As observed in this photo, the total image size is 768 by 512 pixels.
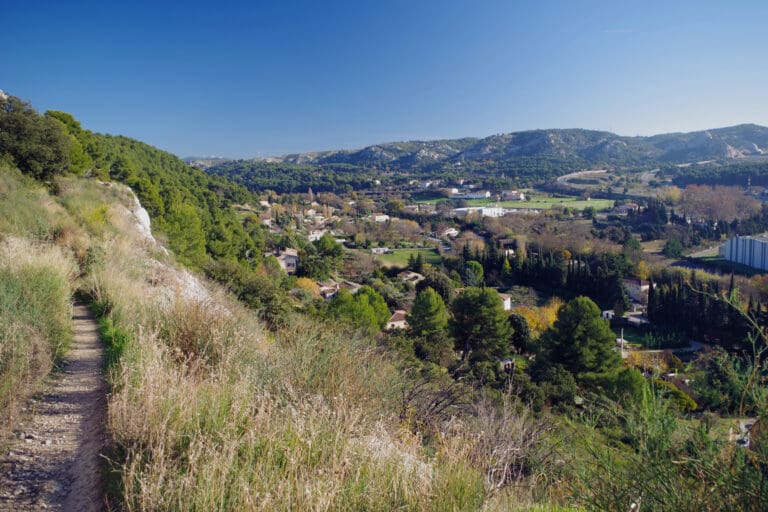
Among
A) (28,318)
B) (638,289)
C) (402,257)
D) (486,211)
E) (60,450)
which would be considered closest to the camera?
(60,450)

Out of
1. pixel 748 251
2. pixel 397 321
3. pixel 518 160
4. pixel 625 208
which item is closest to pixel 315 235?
pixel 397 321

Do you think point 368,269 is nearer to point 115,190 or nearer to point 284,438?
point 115,190

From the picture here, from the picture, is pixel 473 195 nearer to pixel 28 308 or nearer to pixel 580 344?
pixel 580 344

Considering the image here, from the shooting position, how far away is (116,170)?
18859 millimetres

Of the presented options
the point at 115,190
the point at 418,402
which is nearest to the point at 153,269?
the point at 418,402

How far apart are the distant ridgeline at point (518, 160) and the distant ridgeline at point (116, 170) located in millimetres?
49045

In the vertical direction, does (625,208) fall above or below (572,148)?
below

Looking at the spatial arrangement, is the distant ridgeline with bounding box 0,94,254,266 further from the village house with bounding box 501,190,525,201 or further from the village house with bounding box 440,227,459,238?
the village house with bounding box 501,190,525,201

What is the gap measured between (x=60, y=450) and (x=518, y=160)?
106m

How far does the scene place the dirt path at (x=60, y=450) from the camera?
1.96 meters

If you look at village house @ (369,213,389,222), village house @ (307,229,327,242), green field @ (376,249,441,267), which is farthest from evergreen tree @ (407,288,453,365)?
village house @ (369,213,389,222)

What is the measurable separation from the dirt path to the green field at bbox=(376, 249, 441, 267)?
30172 millimetres

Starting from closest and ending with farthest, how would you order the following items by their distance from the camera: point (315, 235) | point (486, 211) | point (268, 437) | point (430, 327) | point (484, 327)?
point (268, 437)
point (430, 327)
point (484, 327)
point (315, 235)
point (486, 211)

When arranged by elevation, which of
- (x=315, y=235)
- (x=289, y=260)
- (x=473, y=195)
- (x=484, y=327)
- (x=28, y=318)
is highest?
(x=473, y=195)
